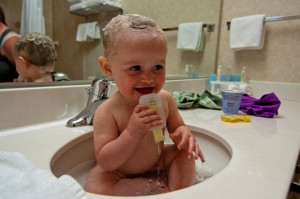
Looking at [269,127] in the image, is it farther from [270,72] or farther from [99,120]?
[270,72]

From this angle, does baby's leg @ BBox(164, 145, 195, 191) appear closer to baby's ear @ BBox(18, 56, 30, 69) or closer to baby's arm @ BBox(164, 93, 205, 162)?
baby's arm @ BBox(164, 93, 205, 162)

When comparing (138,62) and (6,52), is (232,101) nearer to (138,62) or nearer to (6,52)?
(138,62)

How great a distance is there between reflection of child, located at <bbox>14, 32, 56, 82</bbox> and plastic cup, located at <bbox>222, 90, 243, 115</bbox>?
663 millimetres

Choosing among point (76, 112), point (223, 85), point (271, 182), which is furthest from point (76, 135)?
point (223, 85)

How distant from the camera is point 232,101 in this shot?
2.78 feet

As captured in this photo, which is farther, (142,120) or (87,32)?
(87,32)

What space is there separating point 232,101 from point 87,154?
570 millimetres

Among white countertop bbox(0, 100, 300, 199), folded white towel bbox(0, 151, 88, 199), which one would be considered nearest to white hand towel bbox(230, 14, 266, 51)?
white countertop bbox(0, 100, 300, 199)

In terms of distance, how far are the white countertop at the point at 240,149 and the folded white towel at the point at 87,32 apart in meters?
0.59

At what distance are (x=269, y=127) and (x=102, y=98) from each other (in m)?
0.54

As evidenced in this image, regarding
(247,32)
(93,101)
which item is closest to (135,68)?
(93,101)

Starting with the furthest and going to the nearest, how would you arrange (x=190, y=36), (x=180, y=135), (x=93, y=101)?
(x=190, y=36) < (x=93, y=101) < (x=180, y=135)

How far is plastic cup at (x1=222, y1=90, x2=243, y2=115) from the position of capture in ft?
2.77

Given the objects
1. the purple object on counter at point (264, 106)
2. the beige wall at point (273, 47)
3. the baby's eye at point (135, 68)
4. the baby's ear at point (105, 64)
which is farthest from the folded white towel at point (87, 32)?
the beige wall at point (273, 47)
